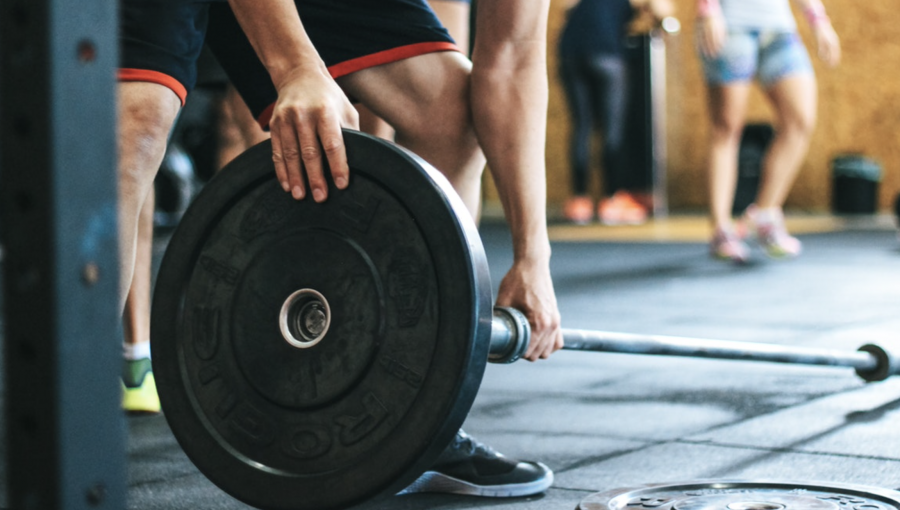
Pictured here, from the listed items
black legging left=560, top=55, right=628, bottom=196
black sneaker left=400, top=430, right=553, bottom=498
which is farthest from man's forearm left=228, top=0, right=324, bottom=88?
black legging left=560, top=55, right=628, bottom=196

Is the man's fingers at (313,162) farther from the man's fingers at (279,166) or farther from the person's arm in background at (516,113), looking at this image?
the person's arm in background at (516,113)

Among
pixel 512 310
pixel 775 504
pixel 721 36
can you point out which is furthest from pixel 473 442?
pixel 721 36

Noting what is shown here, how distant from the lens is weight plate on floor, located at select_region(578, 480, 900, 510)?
1.15 m

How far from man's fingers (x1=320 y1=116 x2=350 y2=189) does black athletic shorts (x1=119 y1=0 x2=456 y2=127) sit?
35cm

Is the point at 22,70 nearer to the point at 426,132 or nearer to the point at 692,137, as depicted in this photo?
the point at 426,132

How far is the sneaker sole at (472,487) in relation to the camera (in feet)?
4.36

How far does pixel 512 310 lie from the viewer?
4.13ft

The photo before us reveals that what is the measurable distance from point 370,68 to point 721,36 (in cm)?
287

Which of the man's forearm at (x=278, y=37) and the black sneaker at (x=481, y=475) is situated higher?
the man's forearm at (x=278, y=37)

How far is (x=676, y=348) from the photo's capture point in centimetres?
149

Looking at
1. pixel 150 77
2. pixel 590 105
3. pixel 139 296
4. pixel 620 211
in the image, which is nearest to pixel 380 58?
pixel 150 77

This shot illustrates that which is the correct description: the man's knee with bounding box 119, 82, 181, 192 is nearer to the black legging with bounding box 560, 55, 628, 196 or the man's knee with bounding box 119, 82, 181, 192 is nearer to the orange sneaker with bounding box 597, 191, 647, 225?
the black legging with bounding box 560, 55, 628, 196

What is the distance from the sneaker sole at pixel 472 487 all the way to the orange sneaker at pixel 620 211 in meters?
5.58

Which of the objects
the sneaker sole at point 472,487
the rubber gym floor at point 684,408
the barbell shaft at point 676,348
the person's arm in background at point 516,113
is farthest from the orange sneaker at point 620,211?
the sneaker sole at point 472,487
